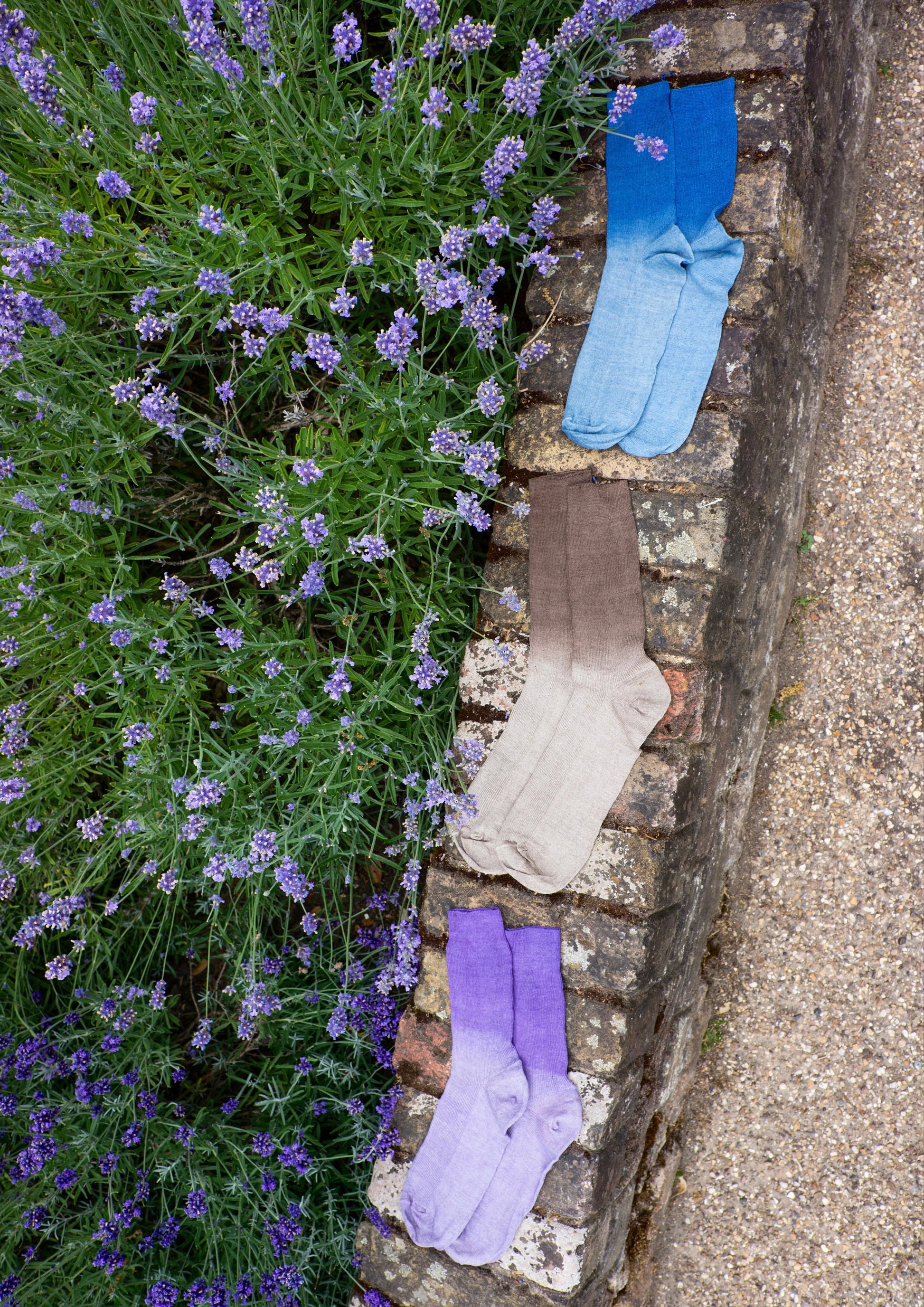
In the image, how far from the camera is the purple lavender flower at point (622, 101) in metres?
1.58

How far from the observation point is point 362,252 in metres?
1.57

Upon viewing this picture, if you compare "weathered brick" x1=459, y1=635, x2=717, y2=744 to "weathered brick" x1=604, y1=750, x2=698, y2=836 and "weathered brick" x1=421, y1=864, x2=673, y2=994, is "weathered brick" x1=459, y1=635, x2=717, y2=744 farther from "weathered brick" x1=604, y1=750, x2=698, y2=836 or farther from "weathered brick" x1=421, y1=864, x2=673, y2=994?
"weathered brick" x1=421, y1=864, x2=673, y2=994

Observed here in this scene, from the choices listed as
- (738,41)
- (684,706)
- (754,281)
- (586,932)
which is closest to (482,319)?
(754,281)

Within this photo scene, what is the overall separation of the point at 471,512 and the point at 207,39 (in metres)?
0.95

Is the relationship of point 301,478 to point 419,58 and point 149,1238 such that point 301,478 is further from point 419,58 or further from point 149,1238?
point 149,1238

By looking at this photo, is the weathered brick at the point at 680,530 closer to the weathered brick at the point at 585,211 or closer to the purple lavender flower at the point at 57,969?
the weathered brick at the point at 585,211

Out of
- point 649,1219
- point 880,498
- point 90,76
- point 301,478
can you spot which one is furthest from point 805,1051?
point 90,76

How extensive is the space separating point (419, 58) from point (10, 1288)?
3.01 m

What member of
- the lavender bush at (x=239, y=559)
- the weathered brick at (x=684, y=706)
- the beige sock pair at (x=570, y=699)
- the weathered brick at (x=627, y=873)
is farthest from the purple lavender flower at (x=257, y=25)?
the weathered brick at (x=627, y=873)

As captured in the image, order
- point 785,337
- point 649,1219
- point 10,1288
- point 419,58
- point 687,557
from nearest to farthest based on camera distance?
point 419,58
point 687,557
point 785,337
point 10,1288
point 649,1219

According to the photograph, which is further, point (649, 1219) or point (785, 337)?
point (649, 1219)

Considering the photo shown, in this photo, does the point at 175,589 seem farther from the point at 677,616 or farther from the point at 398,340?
the point at 677,616

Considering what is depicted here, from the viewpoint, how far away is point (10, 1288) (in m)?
2.05

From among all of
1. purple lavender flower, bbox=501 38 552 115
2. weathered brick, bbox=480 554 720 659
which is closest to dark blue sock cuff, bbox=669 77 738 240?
purple lavender flower, bbox=501 38 552 115
